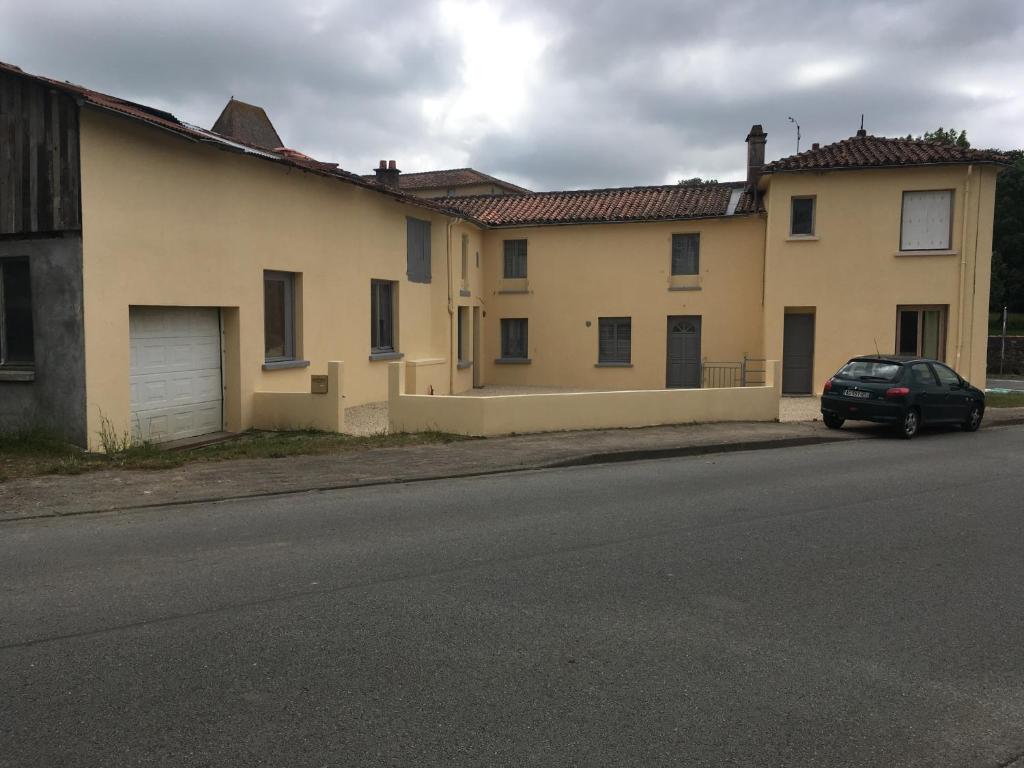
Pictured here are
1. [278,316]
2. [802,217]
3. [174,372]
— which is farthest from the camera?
[802,217]

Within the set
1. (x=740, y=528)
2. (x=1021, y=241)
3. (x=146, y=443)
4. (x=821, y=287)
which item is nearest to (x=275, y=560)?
(x=740, y=528)

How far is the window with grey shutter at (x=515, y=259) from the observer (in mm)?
27000

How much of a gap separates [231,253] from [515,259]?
13824mm

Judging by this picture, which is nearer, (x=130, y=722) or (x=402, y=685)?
(x=130, y=722)

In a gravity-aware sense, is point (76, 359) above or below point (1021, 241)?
below

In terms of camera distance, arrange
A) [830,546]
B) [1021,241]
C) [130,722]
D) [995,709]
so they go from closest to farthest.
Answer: [130,722], [995,709], [830,546], [1021,241]

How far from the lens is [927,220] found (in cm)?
2209

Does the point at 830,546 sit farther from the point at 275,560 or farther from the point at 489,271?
the point at 489,271

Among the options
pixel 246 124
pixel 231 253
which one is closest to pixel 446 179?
pixel 246 124

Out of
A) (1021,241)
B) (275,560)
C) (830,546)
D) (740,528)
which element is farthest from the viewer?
(1021,241)

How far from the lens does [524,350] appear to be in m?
27.3

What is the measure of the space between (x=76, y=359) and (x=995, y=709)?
1135cm

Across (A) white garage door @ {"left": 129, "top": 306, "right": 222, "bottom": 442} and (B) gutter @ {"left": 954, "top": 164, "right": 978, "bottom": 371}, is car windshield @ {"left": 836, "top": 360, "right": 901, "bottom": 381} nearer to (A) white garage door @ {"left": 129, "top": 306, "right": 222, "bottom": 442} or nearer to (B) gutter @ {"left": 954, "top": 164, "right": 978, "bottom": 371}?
(B) gutter @ {"left": 954, "top": 164, "right": 978, "bottom": 371}

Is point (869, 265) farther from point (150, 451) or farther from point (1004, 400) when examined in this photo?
point (150, 451)
